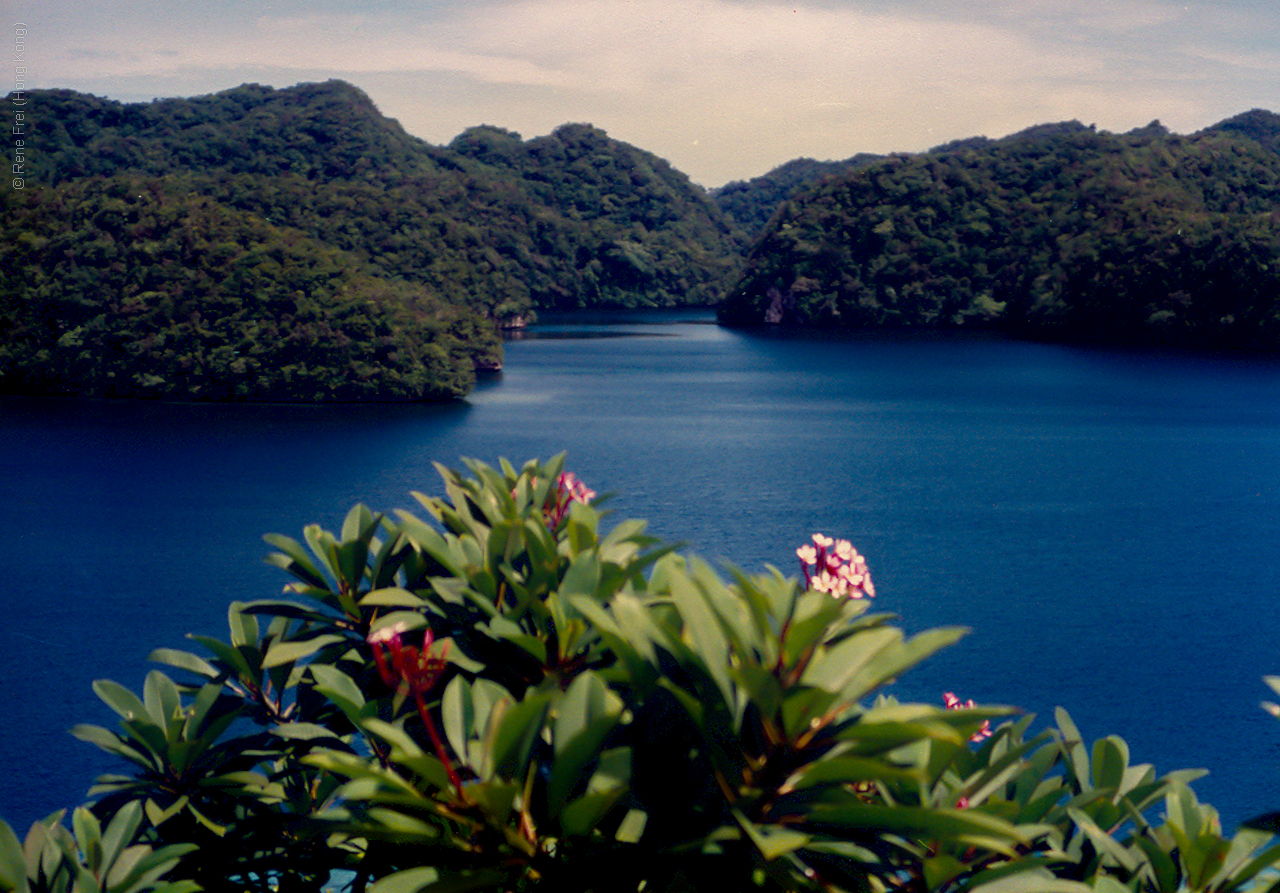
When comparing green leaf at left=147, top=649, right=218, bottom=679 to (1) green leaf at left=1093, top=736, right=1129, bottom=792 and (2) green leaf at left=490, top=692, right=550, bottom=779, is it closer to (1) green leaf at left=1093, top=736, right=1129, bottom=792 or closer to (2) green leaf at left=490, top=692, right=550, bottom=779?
(2) green leaf at left=490, top=692, right=550, bottom=779

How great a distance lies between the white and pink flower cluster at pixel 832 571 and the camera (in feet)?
11.5

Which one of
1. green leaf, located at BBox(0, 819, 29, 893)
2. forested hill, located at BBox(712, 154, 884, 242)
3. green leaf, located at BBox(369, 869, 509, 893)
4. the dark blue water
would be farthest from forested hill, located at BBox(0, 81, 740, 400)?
green leaf, located at BBox(369, 869, 509, 893)

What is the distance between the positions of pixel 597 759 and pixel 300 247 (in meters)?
→ 50.3

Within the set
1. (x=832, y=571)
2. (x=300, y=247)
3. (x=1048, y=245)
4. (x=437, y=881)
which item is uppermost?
(x=1048, y=245)

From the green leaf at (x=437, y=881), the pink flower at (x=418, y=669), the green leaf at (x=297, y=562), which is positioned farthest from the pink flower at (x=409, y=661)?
the green leaf at (x=297, y=562)

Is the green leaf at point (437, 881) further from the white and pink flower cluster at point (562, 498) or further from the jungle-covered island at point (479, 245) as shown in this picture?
the jungle-covered island at point (479, 245)

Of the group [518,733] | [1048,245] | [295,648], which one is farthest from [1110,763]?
[1048,245]

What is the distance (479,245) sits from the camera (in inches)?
3327

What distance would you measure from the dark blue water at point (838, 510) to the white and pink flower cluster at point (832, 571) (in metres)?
11.9

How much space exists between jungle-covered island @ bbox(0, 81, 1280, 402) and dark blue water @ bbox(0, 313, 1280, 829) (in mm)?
3847

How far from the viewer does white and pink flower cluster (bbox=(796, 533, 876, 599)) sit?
3.50 metres

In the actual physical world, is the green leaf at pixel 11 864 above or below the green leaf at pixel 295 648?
below

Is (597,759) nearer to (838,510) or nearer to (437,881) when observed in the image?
(437,881)

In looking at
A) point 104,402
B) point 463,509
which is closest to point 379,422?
point 104,402
